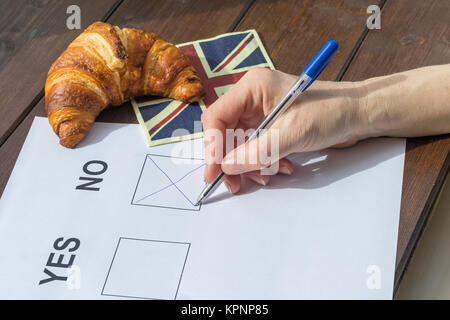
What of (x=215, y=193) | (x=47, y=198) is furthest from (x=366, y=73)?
(x=47, y=198)

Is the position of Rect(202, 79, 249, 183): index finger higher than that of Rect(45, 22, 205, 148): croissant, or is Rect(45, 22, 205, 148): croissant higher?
Rect(45, 22, 205, 148): croissant

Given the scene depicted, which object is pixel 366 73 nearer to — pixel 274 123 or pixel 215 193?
pixel 274 123

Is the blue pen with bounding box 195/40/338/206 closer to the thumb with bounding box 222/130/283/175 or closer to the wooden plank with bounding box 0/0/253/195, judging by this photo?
the thumb with bounding box 222/130/283/175

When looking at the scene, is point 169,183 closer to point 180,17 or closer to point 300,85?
point 300,85
